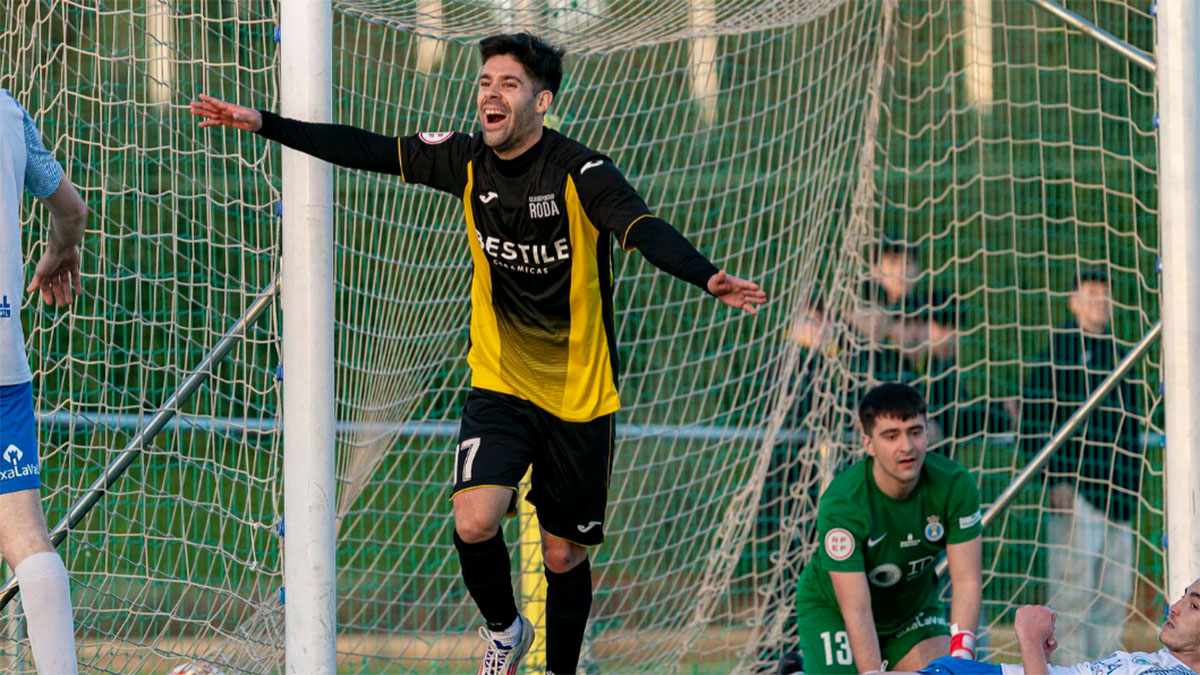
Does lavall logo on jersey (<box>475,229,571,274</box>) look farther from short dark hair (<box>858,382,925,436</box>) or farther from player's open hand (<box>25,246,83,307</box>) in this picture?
short dark hair (<box>858,382,925,436</box>)

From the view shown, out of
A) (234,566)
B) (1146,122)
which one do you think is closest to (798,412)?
(234,566)

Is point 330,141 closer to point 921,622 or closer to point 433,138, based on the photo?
point 433,138

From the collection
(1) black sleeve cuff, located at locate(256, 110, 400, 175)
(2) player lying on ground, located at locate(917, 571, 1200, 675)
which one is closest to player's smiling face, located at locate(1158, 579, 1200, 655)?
(2) player lying on ground, located at locate(917, 571, 1200, 675)

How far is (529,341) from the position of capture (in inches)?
188

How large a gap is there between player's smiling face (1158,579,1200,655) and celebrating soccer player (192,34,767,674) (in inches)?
68.6

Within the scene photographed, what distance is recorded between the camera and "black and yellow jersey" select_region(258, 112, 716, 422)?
462cm

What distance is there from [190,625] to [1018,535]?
465cm

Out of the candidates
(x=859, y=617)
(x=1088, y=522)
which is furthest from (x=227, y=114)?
(x=1088, y=522)

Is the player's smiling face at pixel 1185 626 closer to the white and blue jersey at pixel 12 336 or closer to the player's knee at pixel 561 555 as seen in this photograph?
the player's knee at pixel 561 555

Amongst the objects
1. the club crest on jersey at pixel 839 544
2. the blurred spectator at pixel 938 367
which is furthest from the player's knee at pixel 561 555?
the blurred spectator at pixel 938 367

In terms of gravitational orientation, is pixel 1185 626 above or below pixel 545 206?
below

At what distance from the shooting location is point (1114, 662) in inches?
178

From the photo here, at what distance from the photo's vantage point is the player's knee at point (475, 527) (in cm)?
447

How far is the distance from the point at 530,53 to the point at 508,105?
0.19 metres
